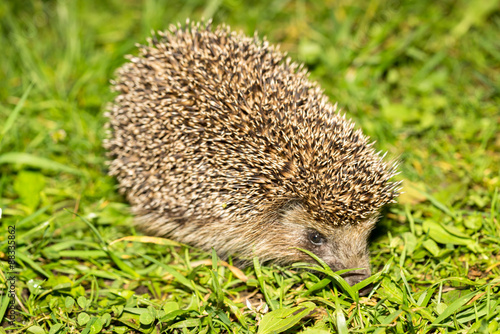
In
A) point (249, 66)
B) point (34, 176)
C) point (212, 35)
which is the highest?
point (212, 35)

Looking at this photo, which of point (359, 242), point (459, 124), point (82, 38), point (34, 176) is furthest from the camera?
point (82, 38)

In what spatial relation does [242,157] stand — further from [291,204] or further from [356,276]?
[356,276]

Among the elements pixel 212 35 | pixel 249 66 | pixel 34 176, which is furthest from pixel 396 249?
pixel 34 176

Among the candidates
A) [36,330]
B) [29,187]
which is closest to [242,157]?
[36,330]

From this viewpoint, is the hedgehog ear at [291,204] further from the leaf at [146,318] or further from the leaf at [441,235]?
the leaf at [146,318]

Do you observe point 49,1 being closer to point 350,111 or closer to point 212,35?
point 212,35

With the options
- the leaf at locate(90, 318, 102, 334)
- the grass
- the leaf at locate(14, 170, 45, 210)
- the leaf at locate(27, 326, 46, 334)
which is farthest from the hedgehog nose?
the leaf at locate(14, 170, 45, 210)
